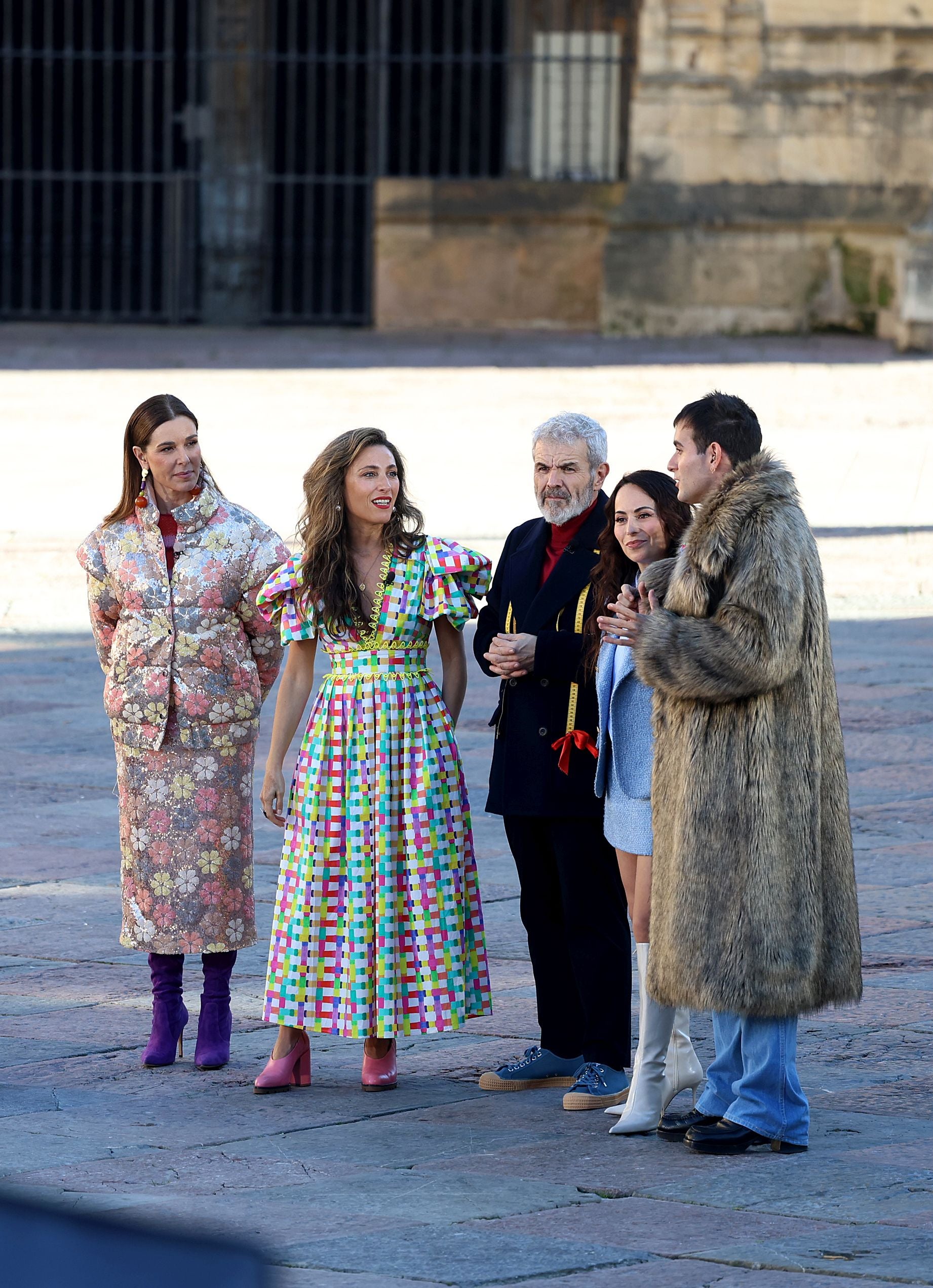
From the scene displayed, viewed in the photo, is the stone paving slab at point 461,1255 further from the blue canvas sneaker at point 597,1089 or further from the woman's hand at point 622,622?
the woman's hand at point 622,622

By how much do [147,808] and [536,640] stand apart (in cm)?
109

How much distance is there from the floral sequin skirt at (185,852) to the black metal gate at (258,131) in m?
18.6

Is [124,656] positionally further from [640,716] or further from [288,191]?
[288,191]

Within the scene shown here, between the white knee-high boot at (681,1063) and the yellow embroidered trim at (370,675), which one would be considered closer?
the white knee-high boot at (681,1063)

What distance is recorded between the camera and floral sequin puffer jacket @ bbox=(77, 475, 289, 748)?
511cm

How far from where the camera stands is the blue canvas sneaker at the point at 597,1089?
15.3 ft

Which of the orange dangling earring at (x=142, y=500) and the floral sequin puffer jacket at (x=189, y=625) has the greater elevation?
the orange dangling earring at (x=142, y=500)

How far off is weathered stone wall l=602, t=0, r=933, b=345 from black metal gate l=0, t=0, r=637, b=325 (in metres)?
1.62

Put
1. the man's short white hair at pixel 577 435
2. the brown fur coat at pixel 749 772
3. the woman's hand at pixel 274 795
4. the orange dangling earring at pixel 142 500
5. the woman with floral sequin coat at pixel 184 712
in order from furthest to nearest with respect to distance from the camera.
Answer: the orange dangling earring at pixel 142 500 < the woman with floral sequin coat at pixel 184 712 < the woman's hand at pixel 274 795 < the man's short white hair at pixel 577 435 < the brown fur coat at pixel 749 772

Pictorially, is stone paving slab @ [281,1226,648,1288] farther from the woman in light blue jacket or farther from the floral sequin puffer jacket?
the floral sequin puffer jacket

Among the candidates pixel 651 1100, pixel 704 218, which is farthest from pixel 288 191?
pixel 651 1100

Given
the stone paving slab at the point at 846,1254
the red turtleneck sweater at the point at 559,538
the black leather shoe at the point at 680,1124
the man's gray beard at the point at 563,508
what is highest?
the man's gray beard at the point at 563,508

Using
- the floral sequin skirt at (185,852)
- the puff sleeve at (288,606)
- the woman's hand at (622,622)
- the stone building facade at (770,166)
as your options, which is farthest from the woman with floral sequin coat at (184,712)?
the stone building facade at (770,166)

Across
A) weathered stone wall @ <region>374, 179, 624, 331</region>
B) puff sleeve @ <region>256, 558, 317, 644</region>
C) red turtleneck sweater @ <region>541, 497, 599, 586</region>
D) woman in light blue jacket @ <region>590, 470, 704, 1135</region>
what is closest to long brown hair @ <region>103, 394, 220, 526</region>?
puff sleeve @ <region>256, 558, 317, 644</region>
